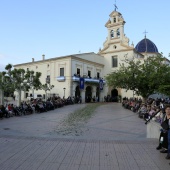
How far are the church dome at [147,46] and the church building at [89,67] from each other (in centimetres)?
28

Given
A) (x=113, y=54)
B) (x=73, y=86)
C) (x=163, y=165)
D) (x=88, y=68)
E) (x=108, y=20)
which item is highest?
(x=108, y=20)

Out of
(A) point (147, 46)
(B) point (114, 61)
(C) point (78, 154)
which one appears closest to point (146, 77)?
(C) point (78, 154)

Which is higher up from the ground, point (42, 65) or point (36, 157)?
point (42, 65)

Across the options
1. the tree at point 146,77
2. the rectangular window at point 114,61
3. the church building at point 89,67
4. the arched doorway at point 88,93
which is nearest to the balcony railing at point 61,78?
the church building at point 89,67

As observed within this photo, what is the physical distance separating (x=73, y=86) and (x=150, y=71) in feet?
55.7

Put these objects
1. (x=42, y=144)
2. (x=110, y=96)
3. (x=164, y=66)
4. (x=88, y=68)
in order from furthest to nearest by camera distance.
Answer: (x=110, y=96), (x=88, y=68), (x=164, y=66), (x=42, y=144)

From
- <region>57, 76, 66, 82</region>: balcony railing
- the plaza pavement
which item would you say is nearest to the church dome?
<region>57, 76, 66, 82</region>: balcony railing

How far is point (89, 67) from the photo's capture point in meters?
45.6

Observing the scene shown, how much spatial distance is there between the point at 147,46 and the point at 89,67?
60.3 ft

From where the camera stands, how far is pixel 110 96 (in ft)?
160

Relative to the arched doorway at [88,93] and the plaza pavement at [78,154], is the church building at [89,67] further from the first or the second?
the plaza pavement at [78,154]

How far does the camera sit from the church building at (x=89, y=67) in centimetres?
4094

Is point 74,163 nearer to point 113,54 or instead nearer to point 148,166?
point 148,166

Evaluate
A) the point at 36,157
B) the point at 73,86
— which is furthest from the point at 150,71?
the point at 36,157
